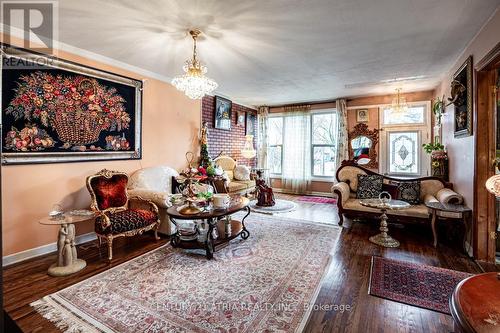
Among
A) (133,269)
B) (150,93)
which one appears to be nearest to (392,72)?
(150,93)

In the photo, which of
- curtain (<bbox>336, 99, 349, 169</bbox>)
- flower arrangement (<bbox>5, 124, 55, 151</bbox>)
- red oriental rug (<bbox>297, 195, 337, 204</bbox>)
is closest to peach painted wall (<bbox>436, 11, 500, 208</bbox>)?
curtain (<bbox>336, 99, 349, 169</bbox>)

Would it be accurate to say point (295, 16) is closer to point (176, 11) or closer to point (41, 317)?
point (176, 11)

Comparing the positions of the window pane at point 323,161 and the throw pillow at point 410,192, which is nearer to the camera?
the throw pillow at point 410,192

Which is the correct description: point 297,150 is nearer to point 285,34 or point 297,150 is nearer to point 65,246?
point 285,34

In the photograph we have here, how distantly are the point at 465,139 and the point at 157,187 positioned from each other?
452 centimetres

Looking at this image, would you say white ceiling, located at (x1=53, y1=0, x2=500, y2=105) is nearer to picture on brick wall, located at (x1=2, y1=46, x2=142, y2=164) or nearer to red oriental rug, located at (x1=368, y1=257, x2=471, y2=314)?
picture on brick wall, located at (x1=2, y1=46, x2=142, y2=164)

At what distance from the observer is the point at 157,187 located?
4.17 meters

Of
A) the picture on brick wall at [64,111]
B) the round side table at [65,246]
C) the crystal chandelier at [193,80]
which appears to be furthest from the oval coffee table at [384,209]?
the picture on brick wall at [64,111]

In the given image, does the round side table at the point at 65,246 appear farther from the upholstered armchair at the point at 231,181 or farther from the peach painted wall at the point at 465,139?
the peach painted wall at the point at 465,139

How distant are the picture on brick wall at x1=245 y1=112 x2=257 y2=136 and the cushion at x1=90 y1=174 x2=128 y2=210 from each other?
14.1 feet

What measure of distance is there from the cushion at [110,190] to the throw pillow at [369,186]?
3.83m

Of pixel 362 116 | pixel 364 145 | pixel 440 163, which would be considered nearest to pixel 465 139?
pixel 440 163

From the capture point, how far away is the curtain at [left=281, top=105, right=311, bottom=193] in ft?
23.3

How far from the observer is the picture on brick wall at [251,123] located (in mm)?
7355
